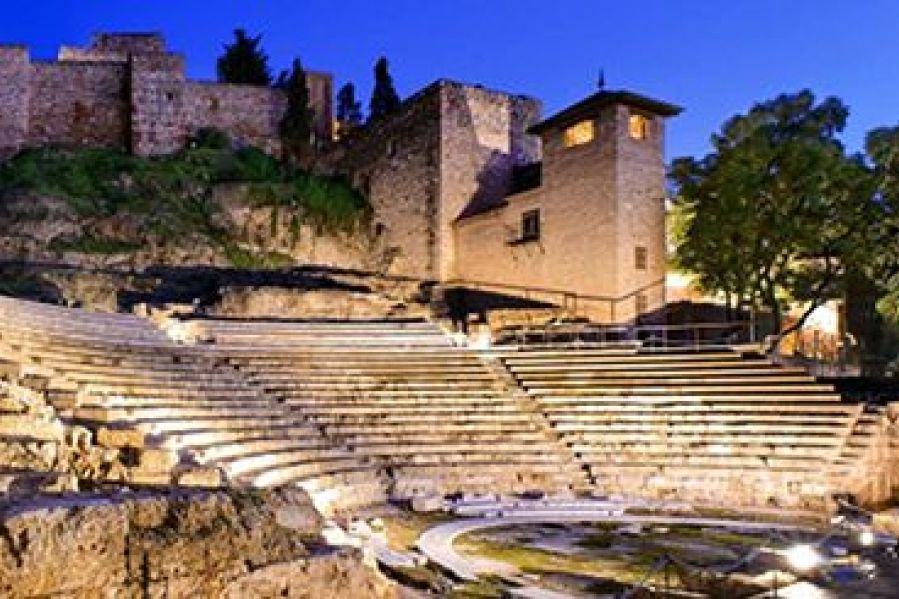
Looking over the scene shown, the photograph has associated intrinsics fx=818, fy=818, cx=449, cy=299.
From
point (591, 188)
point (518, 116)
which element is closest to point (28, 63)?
point (518, 116)

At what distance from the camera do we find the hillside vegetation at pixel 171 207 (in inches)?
1097

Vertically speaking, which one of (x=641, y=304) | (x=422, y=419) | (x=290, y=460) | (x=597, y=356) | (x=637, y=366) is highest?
(x=641, y=304)

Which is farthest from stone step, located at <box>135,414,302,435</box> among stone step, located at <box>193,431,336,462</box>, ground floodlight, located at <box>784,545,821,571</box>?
ground floodlight, located at <box>784,545,821,571</box>

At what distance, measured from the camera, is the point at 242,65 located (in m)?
41.6

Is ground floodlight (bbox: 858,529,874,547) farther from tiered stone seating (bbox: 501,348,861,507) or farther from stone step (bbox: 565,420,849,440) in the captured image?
stone step (bbox: 565,420,849,440)

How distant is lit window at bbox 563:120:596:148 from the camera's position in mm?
25016

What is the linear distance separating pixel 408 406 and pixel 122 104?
27288 mm

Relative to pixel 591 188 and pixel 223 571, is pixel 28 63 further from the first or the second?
pixel 223 571

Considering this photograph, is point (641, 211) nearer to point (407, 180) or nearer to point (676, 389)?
point (676, 389)

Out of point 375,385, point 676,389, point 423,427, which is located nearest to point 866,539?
point 676,389

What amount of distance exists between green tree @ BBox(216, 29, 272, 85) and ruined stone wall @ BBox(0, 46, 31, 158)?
9.61 meters

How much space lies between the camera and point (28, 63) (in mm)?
34406

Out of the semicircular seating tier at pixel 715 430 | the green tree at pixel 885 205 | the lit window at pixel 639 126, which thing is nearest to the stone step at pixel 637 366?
the semicircular seating tier at pixel 715 430

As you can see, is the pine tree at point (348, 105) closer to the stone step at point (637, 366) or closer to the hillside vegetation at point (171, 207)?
the hillside vegetation at point (171, 207)
